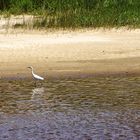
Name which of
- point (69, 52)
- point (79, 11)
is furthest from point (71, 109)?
point (79, 11)

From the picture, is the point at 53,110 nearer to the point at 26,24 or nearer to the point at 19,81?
the point at 19,81

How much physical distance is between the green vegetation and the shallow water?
649 cm

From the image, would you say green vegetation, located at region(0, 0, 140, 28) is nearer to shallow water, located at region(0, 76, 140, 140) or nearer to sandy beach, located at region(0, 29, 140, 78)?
sandy beach, located at region(0, 29, 140, 78)

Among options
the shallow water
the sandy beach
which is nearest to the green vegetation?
the sandy beach

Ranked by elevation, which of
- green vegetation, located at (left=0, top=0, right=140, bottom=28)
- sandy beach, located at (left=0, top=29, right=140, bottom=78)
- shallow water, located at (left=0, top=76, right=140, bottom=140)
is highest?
green vegetation, located at (left=0, top=0, right=140, bottom=28)

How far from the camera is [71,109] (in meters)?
11.7

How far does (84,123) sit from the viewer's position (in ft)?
34.9

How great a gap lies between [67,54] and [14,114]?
19.8 ft

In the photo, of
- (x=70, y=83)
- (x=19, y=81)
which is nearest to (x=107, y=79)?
(x=70, y=83)

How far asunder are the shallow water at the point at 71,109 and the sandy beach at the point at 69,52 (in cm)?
95

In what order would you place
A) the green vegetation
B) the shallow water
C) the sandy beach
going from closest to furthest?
the shallow water < the sandy beach < the green vegetation

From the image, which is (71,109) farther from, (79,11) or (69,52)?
(79,11)

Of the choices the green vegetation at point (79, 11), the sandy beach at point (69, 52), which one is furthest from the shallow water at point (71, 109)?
the green vegetation at point (79, 11)

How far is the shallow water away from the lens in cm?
998
